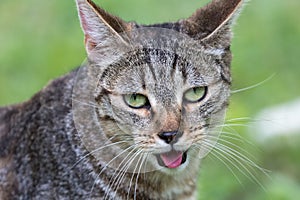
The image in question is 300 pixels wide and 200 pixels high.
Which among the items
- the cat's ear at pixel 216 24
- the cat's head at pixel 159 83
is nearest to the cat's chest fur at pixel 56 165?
the cat's head at pixel 159 83

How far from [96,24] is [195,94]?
0.70 meters

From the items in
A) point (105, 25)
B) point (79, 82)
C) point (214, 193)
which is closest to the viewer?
point (105, 25)

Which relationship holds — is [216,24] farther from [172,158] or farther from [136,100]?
[172,158]

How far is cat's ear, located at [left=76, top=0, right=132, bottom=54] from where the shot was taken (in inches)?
220

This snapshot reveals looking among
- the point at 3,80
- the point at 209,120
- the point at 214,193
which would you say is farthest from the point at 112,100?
the point at 3,80

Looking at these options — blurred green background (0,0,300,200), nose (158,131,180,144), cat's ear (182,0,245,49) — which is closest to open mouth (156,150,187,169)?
nose (158,131,180,144)

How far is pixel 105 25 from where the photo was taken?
222 inches

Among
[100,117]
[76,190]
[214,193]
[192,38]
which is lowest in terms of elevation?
[214,193]

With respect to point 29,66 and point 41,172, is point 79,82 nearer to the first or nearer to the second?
point 41,172

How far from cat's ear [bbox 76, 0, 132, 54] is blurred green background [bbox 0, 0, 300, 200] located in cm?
212

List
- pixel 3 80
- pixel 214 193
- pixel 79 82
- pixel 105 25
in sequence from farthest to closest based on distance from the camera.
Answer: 1. pixel 3 80
2. pixel 214 193
3. pixel 79 82
4. pixel 105 25

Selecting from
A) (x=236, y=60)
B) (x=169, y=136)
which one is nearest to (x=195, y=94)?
(x=169, y=136)

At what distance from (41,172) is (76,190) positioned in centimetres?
25

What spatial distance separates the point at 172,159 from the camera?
225 inches
